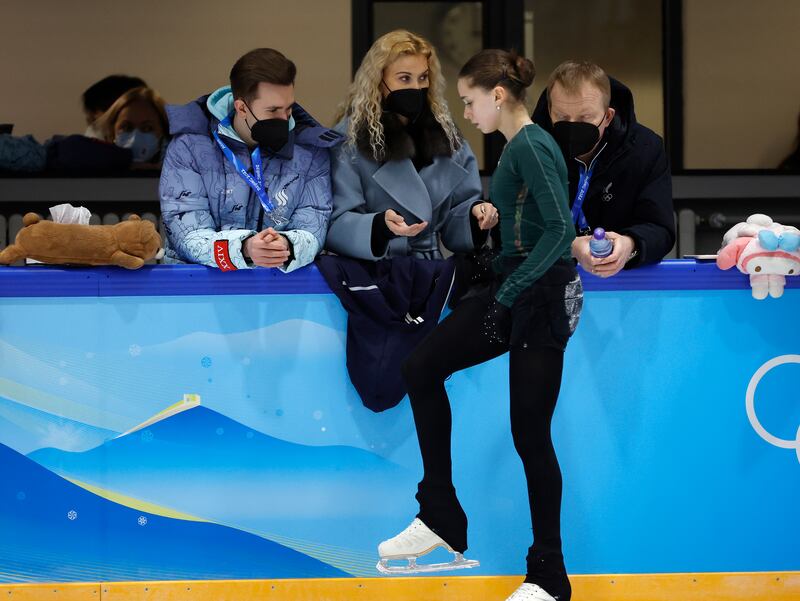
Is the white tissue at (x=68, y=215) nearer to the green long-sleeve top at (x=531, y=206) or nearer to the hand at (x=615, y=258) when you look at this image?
the green long-sleeve top at (x=531, y=206)

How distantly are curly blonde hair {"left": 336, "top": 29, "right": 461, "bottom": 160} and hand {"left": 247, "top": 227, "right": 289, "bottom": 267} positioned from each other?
1.38 ft

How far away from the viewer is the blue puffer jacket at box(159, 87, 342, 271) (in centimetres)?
273

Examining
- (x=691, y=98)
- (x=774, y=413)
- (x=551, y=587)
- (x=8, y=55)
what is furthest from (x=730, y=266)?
(x=8, y=55)

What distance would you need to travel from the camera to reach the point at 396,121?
2.83 meters

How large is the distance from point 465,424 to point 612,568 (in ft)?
1.74

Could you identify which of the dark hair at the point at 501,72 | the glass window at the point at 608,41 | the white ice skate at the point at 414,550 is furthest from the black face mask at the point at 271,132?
the glass window at the point at 608,41

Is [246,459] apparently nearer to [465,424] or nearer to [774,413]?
[465,424]

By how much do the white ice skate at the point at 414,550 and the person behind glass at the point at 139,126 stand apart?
3554 millimetres

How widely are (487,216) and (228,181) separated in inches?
28.2

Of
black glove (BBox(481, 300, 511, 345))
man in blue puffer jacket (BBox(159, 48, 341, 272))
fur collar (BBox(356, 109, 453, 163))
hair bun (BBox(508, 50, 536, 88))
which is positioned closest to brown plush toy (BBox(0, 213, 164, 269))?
man in blue puffer jacket (BBox(159, 48, 341, 272))

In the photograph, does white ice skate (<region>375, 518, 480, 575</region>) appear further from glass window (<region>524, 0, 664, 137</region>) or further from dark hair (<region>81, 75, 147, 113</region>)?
glass window (<region>524, 0, 664, 137</region>)

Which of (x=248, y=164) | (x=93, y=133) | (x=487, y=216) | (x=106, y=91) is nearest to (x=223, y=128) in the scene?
(x=248, y=164)

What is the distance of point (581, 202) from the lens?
107 inches

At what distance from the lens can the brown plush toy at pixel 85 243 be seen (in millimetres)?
2537
